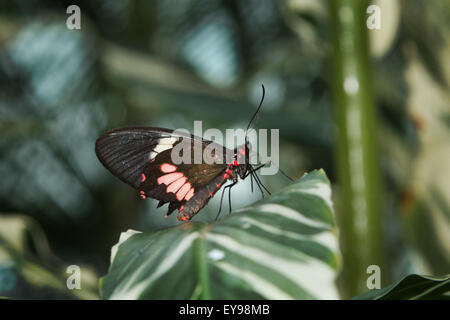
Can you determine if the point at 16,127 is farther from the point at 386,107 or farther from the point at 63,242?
the point at 386,107

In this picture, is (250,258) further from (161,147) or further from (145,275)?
(161,147)

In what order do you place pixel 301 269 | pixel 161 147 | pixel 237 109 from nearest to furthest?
1. pixel 301 269
2. pixel 161 147
3. pixel 237 109

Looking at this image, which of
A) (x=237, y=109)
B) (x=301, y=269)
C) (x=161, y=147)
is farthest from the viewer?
(x=237, y=109)

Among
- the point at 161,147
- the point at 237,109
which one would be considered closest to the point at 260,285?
the point at 161,147

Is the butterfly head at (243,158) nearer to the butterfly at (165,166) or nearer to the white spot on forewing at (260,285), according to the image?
the butterfly at (165,166)

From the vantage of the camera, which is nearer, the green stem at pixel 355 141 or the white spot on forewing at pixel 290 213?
the white spot on forewing at pixel 290 213

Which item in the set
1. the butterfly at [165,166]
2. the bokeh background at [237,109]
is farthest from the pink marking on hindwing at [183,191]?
the bokeh background at [237,109]

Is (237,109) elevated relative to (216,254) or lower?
elevated

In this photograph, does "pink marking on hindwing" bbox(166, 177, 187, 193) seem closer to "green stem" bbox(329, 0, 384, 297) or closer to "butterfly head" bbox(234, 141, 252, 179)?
"butterfly head" bbox(234, 141, 252, 179)
